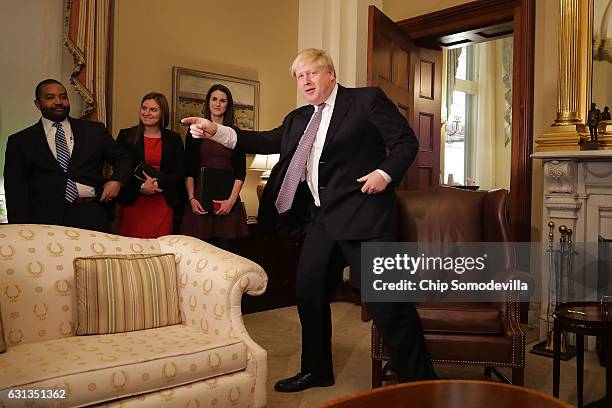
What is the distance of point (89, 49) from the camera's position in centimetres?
349

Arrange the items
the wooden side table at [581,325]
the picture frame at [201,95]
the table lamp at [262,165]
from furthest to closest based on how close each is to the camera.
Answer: the table lamp at [262,165] → the picture frame at [201,95] → the wooden side table at [581,325]

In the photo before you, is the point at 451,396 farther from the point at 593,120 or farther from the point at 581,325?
the point at 593,120

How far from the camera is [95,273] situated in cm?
208

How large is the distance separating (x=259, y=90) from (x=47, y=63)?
1655 millimetres

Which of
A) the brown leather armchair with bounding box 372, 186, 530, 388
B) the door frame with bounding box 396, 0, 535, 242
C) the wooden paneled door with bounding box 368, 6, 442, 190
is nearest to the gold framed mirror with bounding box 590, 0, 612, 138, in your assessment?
the door frame with bounding box 396, 0, 535, 242

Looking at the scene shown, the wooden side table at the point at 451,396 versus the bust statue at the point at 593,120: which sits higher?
the bust statue at the point at 593,120

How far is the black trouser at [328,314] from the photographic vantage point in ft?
7.63

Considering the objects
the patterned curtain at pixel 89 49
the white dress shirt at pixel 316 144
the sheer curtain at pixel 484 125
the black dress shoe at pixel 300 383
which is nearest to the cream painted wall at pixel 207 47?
the patterned curtain at pixel 89 49

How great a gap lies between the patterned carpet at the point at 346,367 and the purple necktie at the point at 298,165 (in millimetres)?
861

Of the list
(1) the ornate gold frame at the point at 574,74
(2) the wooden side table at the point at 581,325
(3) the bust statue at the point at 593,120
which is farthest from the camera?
(1) the ornate gold frame at the point at 574,74

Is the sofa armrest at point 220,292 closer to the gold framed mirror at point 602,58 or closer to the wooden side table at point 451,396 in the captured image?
the wooden side table at point 451,396

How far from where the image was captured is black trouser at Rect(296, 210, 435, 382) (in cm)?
232

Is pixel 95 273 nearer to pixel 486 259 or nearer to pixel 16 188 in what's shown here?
pixel 16 188

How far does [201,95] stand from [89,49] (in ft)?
2.98
